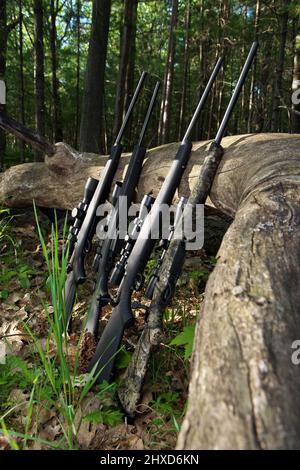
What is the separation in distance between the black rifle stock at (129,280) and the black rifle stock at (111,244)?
0.24 m

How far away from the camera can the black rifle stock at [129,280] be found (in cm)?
265

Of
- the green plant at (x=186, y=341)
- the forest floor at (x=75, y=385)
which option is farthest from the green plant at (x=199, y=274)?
the green plant at (x=186, y=341)

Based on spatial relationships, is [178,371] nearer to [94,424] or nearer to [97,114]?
[94,424]

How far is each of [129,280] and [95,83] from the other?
6190 millimetres

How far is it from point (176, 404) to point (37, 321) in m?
1.69

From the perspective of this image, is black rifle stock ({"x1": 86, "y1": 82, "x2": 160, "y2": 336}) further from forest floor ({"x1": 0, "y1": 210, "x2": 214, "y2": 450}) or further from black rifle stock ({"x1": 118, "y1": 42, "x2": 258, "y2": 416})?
black rifle stock ({"x1": 118, "y1": 42, "x2": 258, "y2": 416})

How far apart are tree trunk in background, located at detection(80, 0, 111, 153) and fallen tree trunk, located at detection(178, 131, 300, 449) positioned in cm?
599

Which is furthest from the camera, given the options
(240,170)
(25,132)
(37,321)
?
(25,132)

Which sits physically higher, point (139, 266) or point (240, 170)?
point (240, 170)

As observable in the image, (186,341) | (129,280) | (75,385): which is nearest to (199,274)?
(129,280)

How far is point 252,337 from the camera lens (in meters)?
1.35
